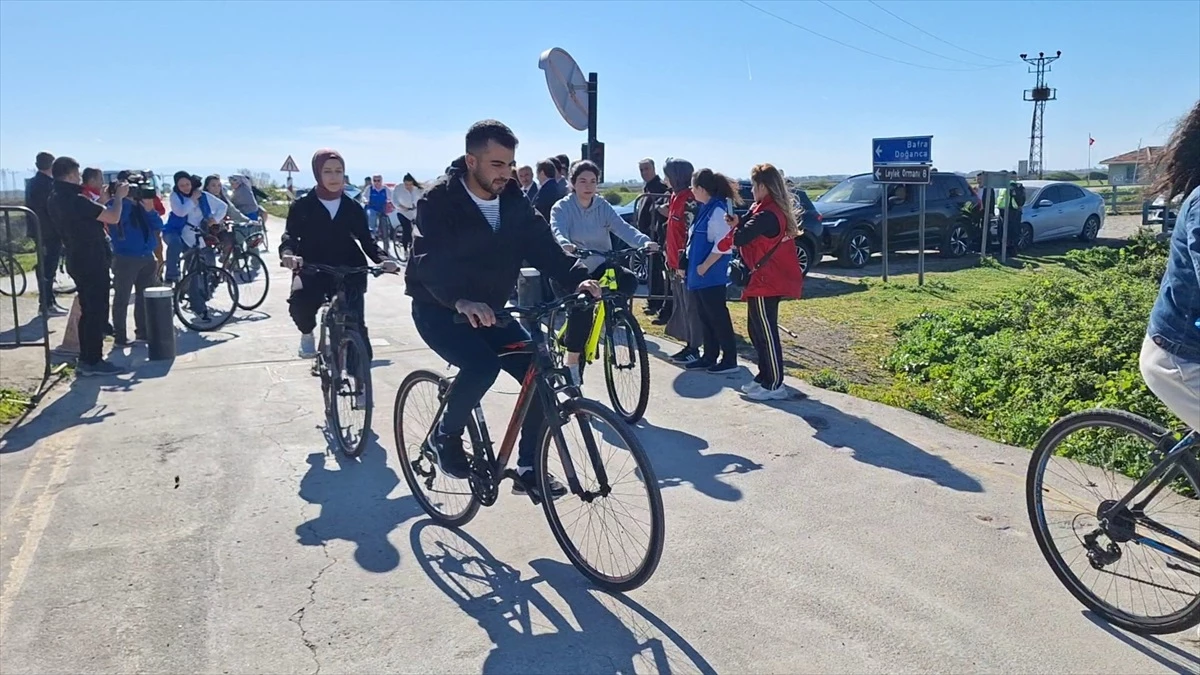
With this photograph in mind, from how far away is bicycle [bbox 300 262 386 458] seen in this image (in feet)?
19.9

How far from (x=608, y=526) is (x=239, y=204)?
1755 centimetres

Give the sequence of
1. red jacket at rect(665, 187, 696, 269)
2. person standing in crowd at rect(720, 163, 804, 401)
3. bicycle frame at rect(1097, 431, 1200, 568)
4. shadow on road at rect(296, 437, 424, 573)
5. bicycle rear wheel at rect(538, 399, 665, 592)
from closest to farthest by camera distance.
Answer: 1. bicycle frame at rect(1097, 431, 1200, 568)
2. bicycle rear wheel at rect(538, 399, 665, 592)
3. shadow on road at rect(296, 437, 424, 573)
4. person standing in crowd at rect(720, 163, 804, 401)
5. red jacket at rect(665, 187, 696, 269)

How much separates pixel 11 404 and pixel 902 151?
12.1 metres

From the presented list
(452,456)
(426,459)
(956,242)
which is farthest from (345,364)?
(956,242)

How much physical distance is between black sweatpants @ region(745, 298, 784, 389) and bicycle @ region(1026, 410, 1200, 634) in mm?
3144

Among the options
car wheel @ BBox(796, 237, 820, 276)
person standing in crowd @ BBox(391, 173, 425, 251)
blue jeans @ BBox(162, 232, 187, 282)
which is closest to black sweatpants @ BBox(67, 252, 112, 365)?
blue jeans @ BBox(162, 232, 187, 282)

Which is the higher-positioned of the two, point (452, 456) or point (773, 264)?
point (773, 264)

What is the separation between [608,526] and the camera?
166 inches

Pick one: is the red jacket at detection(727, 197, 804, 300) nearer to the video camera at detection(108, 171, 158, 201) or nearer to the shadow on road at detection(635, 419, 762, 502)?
the shadow on road at detection(635, 419, 762, 502)

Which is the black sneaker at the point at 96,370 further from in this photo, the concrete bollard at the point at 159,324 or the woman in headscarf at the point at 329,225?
the woman in headscarf at the point at 329,225

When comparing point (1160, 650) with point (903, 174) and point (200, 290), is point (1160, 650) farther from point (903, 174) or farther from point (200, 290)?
point (903, 174)

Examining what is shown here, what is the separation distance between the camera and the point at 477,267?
14.6 feet

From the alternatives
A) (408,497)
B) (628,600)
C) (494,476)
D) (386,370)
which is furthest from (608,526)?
(386,370)

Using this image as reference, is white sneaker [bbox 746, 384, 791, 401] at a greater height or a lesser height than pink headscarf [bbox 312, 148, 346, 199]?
lesser
